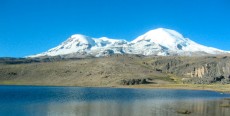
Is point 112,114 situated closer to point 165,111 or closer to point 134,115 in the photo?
point 134,115

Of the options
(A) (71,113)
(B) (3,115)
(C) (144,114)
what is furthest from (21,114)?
(C) (144,114)

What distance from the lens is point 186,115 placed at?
90.1 metres

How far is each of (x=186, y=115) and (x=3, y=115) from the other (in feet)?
141

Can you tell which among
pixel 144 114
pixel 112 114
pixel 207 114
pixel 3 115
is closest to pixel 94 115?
pixel 112 114

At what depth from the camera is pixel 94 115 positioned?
3428 inches

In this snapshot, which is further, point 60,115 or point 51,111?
point 51,111

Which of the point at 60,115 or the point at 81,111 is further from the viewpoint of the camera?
the point at 81,111

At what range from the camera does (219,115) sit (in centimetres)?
9306

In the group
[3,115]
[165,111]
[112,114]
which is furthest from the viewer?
[165,111]

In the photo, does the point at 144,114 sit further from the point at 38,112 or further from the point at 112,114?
the point at 38,112

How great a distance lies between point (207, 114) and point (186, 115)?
8.31 metres

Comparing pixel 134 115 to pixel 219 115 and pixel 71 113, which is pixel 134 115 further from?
pixel 219 115

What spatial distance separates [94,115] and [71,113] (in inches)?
275

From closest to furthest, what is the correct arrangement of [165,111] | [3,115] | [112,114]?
1. [3,115]
2. [112,114]
3. [165,111]
